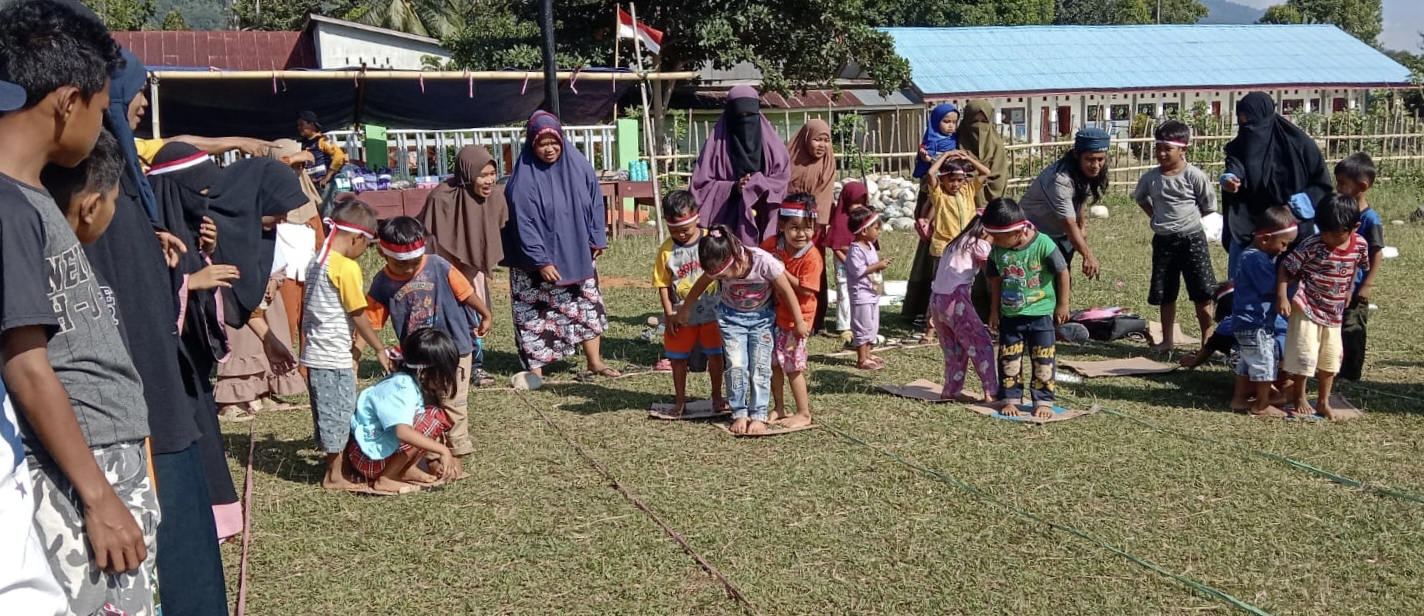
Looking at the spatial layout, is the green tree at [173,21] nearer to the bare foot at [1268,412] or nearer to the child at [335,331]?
the child at [335,331]

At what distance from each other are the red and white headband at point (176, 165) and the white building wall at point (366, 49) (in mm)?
24722

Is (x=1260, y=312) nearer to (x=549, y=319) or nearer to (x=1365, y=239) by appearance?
(x=1365, y=239)

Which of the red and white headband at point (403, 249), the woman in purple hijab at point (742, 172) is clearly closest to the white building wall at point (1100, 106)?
the woman in purple hijab at point (742, 172)

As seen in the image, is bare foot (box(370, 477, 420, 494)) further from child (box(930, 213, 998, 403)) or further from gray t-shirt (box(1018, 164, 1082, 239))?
gray t-shirt (box(1018, 164, 1082, 239))

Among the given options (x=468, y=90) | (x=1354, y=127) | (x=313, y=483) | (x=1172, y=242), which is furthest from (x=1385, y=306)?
(x=1354, y=127)

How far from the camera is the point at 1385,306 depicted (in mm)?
9711

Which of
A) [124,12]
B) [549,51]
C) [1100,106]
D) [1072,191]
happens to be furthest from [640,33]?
[124,12]

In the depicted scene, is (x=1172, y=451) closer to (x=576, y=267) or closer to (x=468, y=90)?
(x=576, y=267)

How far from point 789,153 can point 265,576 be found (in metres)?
5.15

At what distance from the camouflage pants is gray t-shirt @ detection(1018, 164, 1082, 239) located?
20.0 ft

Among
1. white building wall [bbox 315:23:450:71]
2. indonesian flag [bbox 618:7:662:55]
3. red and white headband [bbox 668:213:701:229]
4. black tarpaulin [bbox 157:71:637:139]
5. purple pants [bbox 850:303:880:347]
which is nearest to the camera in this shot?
red and white headband [bbox 668:213:701:229]

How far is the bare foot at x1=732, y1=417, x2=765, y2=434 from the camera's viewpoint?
6.29m

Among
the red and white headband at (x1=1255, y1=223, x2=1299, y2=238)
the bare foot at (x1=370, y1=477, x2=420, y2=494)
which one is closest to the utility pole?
the bare foot at (x1=370, y1=477, x2=420, y2=494)

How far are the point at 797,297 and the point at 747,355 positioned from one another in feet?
1.58
